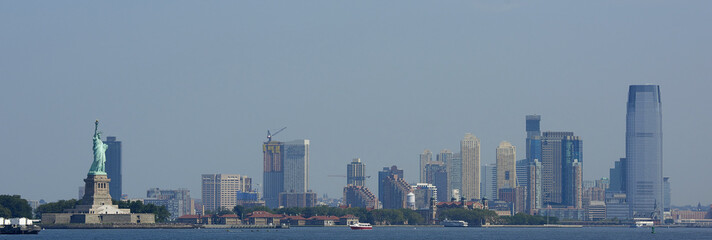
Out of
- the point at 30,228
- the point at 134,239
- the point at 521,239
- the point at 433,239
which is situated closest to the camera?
the point at 134,239

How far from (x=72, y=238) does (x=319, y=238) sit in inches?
1489

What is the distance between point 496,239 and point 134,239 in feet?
203

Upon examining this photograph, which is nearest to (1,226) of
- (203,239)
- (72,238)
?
(72,238)

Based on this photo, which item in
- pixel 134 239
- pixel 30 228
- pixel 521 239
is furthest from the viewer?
pixel 521 239

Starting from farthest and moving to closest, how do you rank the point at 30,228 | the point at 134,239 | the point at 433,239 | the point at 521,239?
the point at 521,239 → the point at 433,239 → the point at 30,228 → the point at 134,239

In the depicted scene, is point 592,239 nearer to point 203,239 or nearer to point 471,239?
point 471,239

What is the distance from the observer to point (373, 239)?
183750 mm

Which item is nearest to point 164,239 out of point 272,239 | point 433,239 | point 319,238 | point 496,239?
point 272,239

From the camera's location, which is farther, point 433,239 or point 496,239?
point 496,239

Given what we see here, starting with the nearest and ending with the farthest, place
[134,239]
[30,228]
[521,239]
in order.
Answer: [134,239], [30,228], [521,239]

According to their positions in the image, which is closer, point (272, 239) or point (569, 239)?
point (272, 239)

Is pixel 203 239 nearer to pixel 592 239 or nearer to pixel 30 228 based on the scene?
pixel 30 228

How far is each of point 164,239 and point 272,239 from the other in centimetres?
1730

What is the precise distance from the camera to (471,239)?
192250 mm
